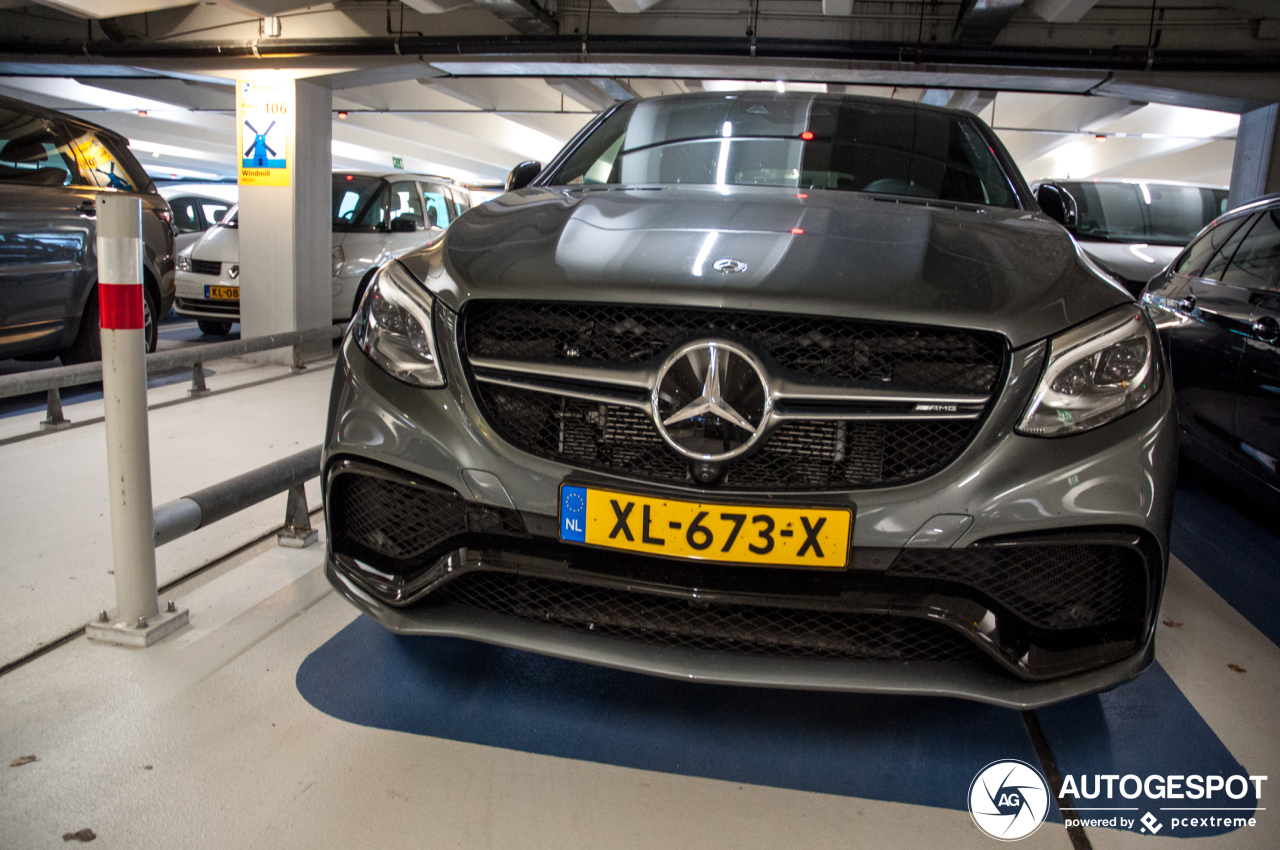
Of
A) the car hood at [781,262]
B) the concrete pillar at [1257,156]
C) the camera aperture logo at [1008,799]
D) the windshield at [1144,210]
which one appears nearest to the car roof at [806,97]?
the car hood at [781,262]

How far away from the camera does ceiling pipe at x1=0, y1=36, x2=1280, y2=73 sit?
22.2 ft

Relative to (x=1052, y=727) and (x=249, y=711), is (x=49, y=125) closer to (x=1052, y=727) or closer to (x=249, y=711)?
(x=249, y=711)

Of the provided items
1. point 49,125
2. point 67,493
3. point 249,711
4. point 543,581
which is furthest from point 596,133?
point 49,125

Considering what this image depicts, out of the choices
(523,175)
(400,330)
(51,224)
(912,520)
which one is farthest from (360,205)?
(912,520)

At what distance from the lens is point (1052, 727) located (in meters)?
1.97

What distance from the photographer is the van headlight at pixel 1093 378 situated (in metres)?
1.57

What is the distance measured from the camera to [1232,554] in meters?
3.23

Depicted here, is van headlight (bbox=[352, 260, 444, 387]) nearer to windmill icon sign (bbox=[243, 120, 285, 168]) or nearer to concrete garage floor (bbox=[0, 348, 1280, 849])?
concrete garage floor (bbox=[0, 348, 1280, 849])

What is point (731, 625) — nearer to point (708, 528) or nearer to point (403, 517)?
point (708, 528)

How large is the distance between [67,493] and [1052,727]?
3.21 metres

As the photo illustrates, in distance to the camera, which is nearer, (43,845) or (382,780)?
(43,845)

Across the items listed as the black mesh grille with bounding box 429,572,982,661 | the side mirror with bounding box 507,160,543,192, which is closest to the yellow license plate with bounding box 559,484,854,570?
the black mesh grille with bounding box 429,572,982,661

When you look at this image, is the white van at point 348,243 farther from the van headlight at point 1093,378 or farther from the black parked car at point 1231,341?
the van headlight at point 1093,378

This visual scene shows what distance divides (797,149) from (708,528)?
1438mm
